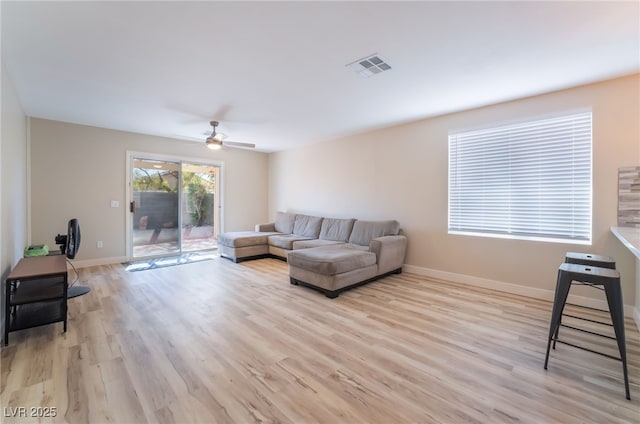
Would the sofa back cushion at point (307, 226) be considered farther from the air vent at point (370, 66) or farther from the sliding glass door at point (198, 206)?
the air vent at point (370, 66)

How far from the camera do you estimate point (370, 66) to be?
103 inches

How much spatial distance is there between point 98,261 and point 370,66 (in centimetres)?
563

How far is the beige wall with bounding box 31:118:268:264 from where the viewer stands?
14.3 feet

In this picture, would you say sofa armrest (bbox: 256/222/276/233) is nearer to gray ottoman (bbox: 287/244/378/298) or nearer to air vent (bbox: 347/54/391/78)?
gray ottoman (bbox: 287/244/378/298)

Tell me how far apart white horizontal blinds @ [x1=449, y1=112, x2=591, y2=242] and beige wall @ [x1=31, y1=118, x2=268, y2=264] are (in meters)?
5.52

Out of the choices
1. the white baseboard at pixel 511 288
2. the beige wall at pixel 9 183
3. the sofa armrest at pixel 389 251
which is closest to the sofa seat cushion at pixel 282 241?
the sofa armrest at pixel 389 251

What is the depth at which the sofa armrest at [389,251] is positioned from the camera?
3.90 m

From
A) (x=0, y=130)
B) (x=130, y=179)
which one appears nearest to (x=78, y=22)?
(x=0, y=130)

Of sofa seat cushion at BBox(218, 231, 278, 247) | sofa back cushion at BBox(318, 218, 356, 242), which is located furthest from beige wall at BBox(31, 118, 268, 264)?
sofa back cushion at BBox(318, 218, 356, 242)

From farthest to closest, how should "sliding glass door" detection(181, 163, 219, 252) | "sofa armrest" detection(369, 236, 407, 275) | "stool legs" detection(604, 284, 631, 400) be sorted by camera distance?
"sliding glass door" detection(181, 163, 219, 252) < "sofa armrest" detection(369, 236, 407, 275) < "stool legs" detection(604, 284, 631, 400)

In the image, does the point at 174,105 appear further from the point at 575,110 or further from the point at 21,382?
the point at 575,110

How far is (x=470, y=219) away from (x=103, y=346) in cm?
451

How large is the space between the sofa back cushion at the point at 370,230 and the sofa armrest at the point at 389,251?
0.24 m

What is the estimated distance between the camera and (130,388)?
1.72 m
